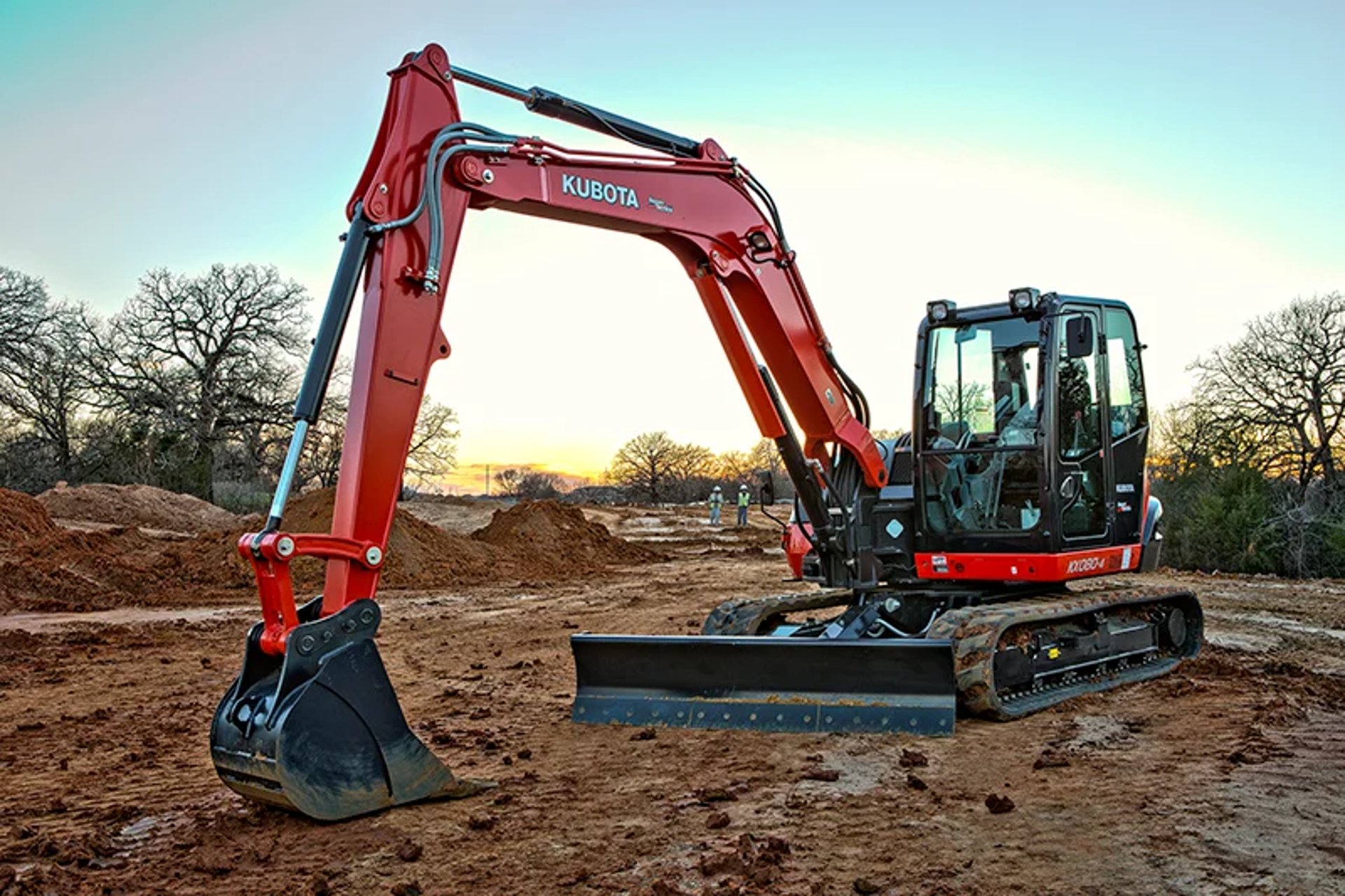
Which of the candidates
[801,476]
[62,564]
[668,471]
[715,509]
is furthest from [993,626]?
[668,471]

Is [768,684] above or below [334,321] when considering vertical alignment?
below

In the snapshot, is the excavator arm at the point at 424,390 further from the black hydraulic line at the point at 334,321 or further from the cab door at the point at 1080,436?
the cab door at the point at 1080,436

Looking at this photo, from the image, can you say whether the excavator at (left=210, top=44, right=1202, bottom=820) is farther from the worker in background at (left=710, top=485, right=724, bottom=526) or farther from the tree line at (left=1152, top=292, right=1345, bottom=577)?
the worker in background at (left=710, top=485, right=724, bottom=526)

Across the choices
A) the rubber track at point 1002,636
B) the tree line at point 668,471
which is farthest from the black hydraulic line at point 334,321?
the tree line at point 668,471

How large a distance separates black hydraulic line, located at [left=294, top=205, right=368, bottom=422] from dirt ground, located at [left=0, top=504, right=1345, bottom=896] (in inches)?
72.0

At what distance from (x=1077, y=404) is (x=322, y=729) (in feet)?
17.2

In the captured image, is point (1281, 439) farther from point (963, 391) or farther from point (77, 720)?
point (77, 720)

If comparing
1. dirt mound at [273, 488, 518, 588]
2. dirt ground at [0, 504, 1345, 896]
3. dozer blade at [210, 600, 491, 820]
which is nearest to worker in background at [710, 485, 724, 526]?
dirt mound at [273, 488, 518, 588]

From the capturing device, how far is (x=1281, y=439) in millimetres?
28969

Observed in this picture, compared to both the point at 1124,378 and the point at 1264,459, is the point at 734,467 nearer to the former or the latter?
the point at 1264,459

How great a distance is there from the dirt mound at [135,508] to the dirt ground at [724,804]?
60.4 feet

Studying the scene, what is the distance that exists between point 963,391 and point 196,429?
113 feet

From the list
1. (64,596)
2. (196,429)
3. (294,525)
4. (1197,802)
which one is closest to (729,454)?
(196,429)

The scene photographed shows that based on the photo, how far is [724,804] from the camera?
4879mm
